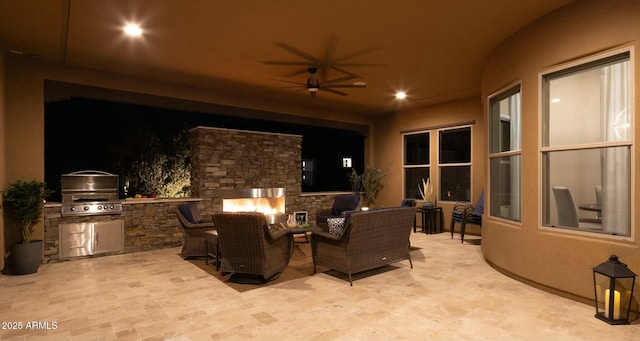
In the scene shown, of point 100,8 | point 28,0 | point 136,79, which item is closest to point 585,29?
point 100,8

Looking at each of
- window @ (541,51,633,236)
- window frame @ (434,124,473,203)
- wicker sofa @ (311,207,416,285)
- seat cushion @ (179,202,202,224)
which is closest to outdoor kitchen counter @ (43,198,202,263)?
seat cushion @ (179,202,202,224)

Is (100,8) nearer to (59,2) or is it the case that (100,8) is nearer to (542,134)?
(59,2)

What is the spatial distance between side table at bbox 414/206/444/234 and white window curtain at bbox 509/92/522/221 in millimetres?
3348

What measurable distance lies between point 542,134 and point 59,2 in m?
5.33

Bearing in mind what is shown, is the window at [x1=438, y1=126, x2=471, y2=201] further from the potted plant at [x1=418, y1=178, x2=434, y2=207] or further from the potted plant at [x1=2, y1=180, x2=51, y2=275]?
the potted plant at [x1=2, y1=180, x2=51, y2=275]

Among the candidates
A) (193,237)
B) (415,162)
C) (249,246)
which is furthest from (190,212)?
(415,162)

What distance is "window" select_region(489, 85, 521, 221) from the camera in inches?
175

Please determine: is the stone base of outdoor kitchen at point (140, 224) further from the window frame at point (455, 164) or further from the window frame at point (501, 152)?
the window frame at point (455, 164)

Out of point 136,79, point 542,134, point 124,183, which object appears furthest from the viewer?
point 124,183

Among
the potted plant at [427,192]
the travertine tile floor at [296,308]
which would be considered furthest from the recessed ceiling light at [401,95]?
the travertine tile floor at [296,308]

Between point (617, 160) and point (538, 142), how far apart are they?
2.38 ft

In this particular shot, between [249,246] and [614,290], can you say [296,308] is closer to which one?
[249,246]

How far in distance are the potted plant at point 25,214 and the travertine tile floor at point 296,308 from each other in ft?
0.65

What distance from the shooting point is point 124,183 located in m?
6.48
